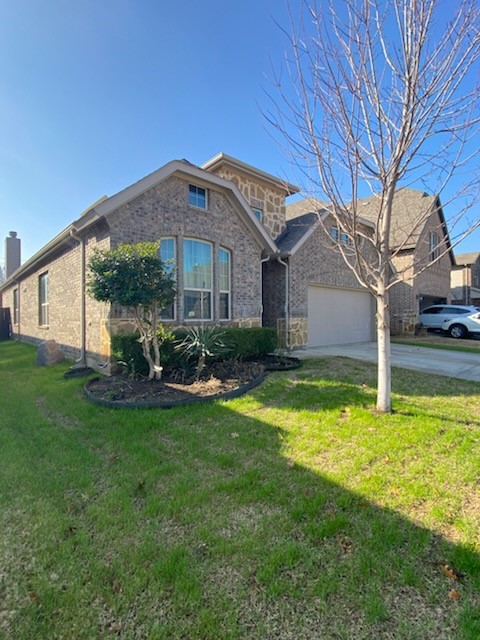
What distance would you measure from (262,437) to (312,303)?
930cm

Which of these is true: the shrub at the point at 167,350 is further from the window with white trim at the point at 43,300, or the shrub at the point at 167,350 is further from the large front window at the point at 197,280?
the window with white trim at the point at 43,300

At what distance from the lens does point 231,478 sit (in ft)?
11.2

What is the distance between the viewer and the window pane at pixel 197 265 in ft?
30.8

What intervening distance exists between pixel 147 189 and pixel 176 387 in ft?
16.9

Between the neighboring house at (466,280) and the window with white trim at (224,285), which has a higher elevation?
the neighboring house at (466,280)

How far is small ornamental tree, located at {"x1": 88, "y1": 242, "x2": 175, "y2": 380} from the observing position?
634 centimetres

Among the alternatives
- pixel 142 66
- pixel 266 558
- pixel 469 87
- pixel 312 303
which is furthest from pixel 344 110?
pixel 312 303

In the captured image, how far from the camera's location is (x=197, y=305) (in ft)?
31.8

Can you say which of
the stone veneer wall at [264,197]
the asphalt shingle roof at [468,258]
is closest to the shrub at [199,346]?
the stone veneer wall at [264,197]

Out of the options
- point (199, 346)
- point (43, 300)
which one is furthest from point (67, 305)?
point (199, 346)

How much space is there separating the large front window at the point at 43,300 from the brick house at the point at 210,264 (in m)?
0.04

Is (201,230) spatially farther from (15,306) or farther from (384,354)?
(15,306)

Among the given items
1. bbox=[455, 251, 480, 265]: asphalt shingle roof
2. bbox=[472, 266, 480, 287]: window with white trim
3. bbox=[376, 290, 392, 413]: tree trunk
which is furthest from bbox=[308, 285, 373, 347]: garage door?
bbox=[472, 266, 480, 287]: window with white trim

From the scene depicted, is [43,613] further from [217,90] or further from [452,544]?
[217,90]
